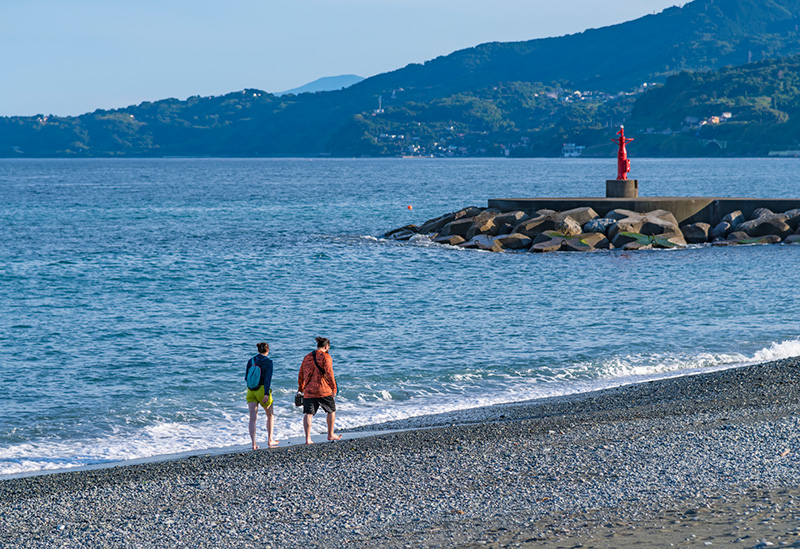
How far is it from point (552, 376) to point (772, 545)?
8228 mm

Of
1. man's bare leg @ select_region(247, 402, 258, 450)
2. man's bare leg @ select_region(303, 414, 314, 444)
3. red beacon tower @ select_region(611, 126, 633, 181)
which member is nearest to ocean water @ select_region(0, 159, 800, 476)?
man's bare leg @ select_region(247, 402, 258, 450)

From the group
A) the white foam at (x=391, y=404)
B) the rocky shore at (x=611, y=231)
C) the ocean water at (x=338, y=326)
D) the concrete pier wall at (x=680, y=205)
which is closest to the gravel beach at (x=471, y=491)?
the white foam at (x=391, y=404)

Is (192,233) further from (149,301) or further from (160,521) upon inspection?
(160,521)

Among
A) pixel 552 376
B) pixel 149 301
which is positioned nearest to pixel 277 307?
pixel 149 301

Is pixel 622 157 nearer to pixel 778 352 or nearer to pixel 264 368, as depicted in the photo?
pixel 778 352

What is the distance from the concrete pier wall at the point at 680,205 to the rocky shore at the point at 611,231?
1.14 ft

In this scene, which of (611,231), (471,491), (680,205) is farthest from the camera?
(680,205)

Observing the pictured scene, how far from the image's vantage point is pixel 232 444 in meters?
10.4

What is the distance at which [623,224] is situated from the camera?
3195 cm

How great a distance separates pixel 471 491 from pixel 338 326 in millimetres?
11246

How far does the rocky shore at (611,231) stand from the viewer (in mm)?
31547

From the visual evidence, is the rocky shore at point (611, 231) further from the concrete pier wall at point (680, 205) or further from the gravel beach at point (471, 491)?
the gravel beach at point (471, 491)

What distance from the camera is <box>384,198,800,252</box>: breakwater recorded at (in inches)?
1250

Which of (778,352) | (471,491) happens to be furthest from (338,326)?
(471,491)
